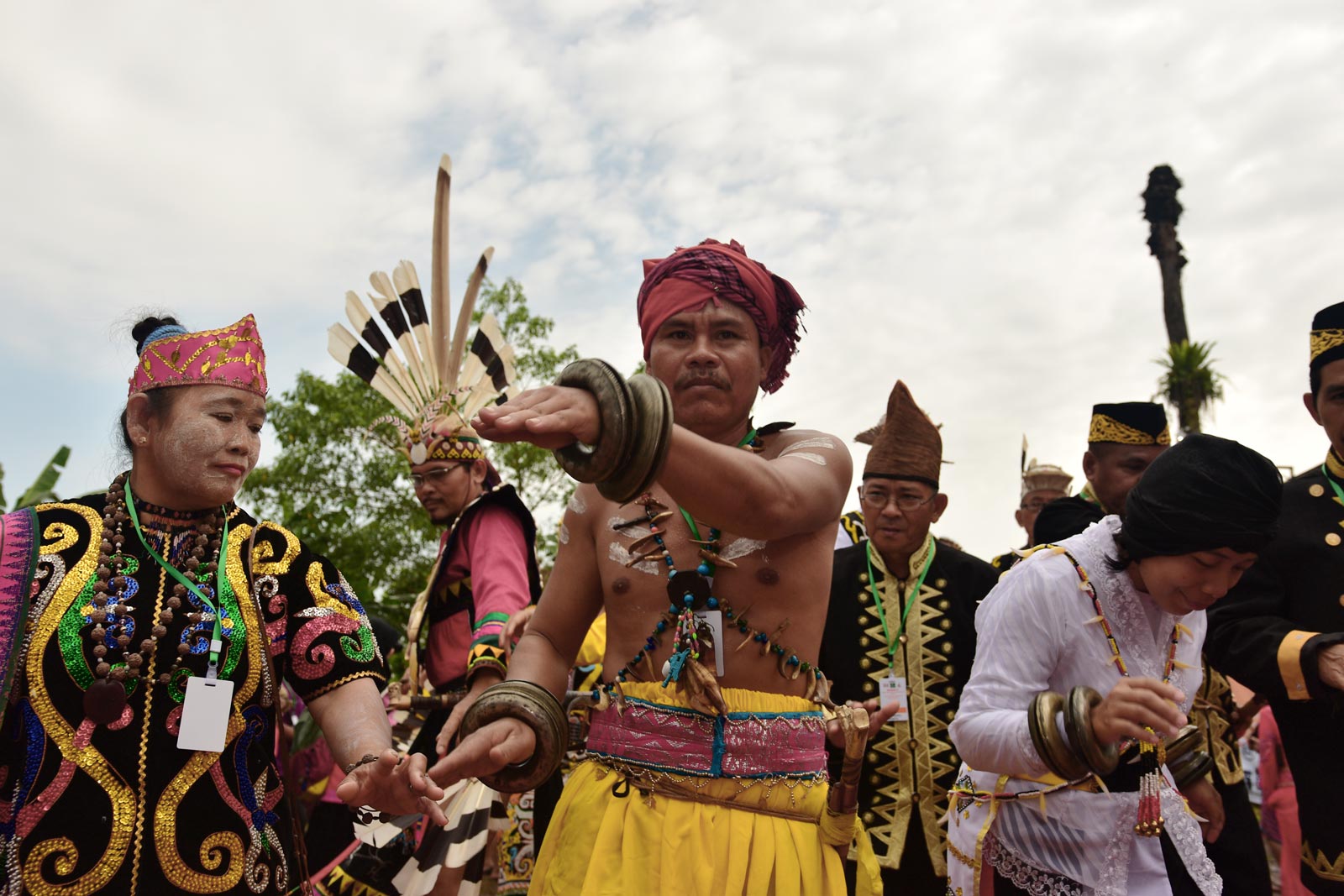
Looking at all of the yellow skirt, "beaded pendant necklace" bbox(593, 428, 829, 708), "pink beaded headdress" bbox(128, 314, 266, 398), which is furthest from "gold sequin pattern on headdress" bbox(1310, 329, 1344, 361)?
"pink beaded headdress" bbox(128, 314, 266, 398)

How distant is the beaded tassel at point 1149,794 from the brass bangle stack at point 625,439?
6.21 ft

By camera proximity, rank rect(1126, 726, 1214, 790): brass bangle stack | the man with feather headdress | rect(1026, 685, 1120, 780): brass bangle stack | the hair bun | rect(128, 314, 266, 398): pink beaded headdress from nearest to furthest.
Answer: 1. rect(1026, 685, 1120, 780): brass bangle stack
2. rect(128, 314, 266, 398): pink beaded headdress
3. the hair bun
4. rect(1126, 726, 1214, 790): brass bangle stack
5. the man with feather headdress

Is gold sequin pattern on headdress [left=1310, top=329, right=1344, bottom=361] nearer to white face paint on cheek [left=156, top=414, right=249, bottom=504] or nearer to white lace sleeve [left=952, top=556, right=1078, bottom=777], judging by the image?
white lace sleeve [left=952, top=556, right=1078, bottom=777]

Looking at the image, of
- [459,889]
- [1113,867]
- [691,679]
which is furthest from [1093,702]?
[459,889]

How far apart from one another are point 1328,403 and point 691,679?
2.97 meters

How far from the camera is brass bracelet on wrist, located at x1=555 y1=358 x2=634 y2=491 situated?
1.85m

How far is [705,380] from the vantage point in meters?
2.68

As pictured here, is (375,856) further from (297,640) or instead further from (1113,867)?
(1113,867)

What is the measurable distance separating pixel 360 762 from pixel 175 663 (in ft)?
1.85

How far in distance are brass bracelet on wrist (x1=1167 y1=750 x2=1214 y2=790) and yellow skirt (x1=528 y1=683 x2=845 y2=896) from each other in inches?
66.1

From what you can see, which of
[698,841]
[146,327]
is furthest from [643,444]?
[146,327]

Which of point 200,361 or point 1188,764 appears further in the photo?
point 1188,764

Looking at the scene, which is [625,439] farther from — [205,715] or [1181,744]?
[1181,744]

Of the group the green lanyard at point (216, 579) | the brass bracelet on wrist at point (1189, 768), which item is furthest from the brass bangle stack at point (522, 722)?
the brass bracelet on wrist at point (1189, 768)
